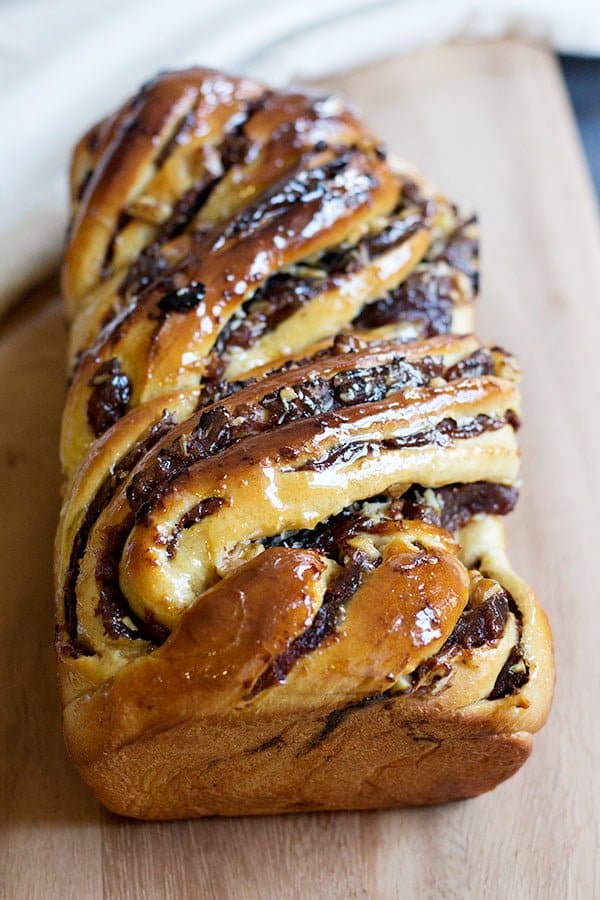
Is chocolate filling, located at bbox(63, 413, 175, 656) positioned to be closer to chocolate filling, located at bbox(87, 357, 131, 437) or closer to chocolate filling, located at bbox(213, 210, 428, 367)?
chocolate filling, located at bbox(87, 357, 131, 437)

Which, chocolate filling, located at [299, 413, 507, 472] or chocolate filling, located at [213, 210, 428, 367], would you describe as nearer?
chocolate filling, located at [299, 413, 507, 472]

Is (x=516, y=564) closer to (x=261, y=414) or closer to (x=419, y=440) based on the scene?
(x=419, y=440)

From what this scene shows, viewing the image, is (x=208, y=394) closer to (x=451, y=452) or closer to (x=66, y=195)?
(x=451, y=452)

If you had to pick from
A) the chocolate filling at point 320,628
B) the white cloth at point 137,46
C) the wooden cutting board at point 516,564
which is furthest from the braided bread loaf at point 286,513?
the white cloth at point 137,46

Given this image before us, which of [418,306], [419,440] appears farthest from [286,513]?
[418,306]

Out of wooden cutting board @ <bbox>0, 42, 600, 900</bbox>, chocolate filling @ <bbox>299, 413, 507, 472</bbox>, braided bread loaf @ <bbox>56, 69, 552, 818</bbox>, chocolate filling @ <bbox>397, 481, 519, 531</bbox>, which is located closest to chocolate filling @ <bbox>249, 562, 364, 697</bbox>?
braided bread loaf @ <bbox>56, 69, 552, 818</bbox>

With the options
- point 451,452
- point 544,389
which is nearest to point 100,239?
point 451,452

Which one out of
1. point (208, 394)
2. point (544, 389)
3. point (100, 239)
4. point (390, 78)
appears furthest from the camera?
point (390, 78)

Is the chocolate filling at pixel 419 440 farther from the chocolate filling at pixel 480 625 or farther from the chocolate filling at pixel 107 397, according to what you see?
the chocolate filling at pixel 107 397
